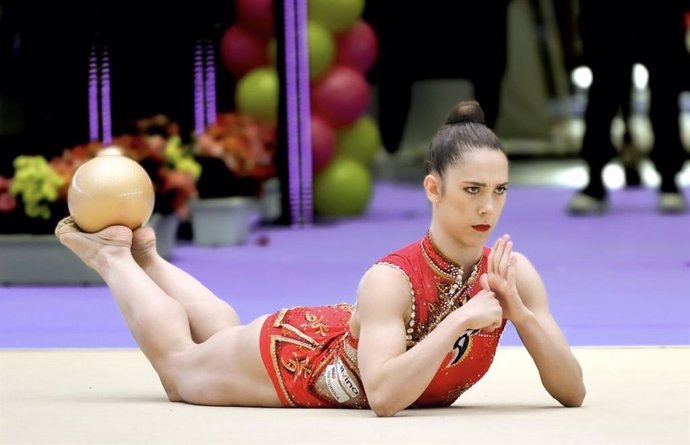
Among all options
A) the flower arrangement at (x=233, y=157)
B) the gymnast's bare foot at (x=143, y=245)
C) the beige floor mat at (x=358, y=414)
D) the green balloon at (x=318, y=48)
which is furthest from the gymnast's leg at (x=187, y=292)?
the green balloon at (x=318, y=48)

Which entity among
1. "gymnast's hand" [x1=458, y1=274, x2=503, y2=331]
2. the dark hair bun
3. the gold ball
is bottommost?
"gymnast's hand" [x1=458, y1=274, x2=503, y2=331]

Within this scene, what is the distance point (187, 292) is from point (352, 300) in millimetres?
1794

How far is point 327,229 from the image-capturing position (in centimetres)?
791

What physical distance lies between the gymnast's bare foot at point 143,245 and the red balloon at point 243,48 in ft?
14.9

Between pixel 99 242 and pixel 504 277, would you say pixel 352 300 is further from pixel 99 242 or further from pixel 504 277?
pixel 504 277

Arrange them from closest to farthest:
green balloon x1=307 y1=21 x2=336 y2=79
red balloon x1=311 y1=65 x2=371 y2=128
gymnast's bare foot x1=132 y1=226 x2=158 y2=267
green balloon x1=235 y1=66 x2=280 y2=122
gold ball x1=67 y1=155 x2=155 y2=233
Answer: gold ball x1=67 y1=155 x2=155 y2=233 → gymnast's bare foot x1=132 y1=226 x2=158 y2=267 → green balloon x1=307 y1=21 x2=336 y2=79 → red balloon x1=311 y1=65 x2=371 y2=128 → green balloon x1=235 y1=66 x2=280 y2=122

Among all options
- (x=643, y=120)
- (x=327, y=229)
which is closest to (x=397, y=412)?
(x=327, y=229)

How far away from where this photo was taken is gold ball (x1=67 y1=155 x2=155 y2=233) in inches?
137

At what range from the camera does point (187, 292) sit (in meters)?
3.60

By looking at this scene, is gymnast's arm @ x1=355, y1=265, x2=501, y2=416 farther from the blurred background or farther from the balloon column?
the balloon column

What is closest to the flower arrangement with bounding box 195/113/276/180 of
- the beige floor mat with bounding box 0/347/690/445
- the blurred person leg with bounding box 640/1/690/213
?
the blurred person leg with bounding box 640/1/690/213

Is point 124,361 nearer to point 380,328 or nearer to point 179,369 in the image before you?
point 179,369

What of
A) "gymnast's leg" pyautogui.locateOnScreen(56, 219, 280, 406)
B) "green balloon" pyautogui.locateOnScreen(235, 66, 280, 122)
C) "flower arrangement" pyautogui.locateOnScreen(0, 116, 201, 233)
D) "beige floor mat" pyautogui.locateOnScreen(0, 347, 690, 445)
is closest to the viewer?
"beige floor mat" pyautogui.locateOnScreen(0, 347, 690, 445)

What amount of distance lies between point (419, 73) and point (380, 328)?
8.61 m
